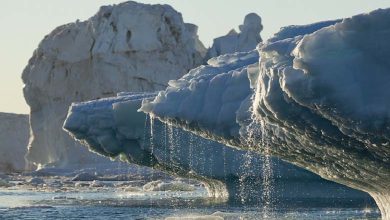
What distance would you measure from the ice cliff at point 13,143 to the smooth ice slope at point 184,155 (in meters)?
61.1

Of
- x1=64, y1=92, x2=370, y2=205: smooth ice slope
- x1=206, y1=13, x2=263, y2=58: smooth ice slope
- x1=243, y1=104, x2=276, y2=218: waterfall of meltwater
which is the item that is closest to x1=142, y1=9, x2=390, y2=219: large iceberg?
x1=243, y1=104, x2=276, y2=218: waterfall of meltwater

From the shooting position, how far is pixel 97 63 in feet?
200

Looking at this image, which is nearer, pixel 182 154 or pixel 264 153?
pixel 264 153

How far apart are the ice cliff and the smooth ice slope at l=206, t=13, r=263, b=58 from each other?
3003 cm

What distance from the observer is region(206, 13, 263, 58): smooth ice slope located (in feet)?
215

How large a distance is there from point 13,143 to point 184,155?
216 ft

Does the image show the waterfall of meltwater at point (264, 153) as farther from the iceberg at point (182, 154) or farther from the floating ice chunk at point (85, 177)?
A: the floating ice chunk at point (85, 177)

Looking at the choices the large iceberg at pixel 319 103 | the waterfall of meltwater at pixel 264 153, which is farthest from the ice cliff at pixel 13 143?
the large iceberg at pixel 319 103

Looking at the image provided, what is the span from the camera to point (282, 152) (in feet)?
53.9

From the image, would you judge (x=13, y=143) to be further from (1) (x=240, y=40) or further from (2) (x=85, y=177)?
(2) (x=85, y=177)

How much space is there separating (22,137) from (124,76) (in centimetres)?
3184

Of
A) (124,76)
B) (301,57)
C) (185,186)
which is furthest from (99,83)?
(301,57)

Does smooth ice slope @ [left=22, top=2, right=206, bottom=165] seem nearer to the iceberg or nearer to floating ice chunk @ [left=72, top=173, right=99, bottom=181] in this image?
floating ice chunk @ [left=72, top=173, right=99, bottom=181]

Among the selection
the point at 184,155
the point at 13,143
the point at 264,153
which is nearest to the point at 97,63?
the point at 13,143
